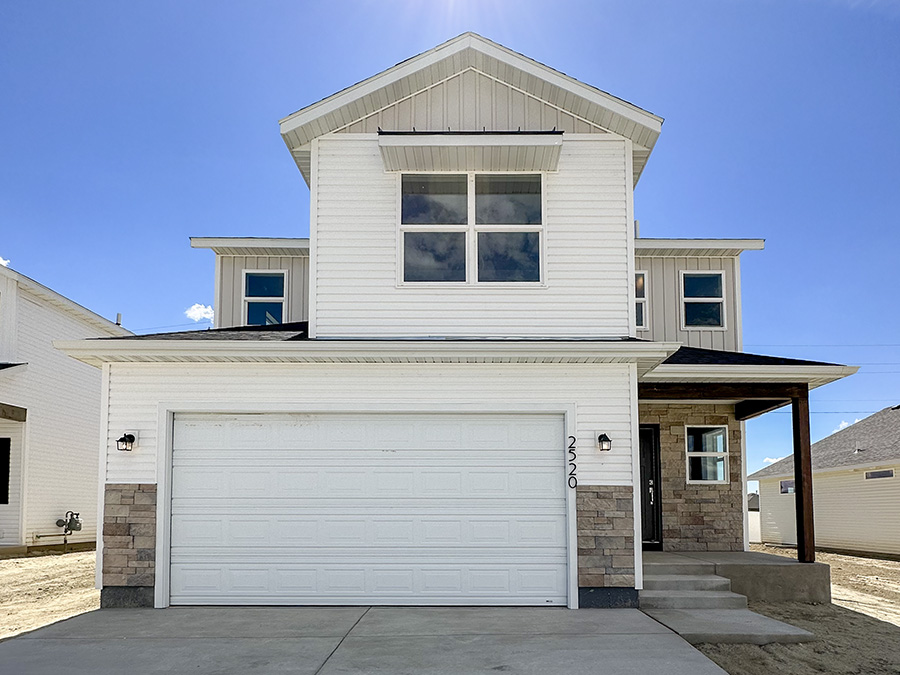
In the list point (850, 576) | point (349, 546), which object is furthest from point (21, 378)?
point (850, 576)

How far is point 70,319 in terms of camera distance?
795 inches

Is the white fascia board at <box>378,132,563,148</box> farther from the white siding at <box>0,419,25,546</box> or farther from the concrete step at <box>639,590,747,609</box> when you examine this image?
the white siding at <box>0,419,25,546</box>

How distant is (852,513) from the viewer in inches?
797

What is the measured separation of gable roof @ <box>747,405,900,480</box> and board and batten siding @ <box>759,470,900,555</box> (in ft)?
0.99

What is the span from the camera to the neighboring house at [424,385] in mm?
9148

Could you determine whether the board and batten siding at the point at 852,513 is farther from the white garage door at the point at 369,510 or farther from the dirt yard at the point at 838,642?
the white garage door at the point at 369,510

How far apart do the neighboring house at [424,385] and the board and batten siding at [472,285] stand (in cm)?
3

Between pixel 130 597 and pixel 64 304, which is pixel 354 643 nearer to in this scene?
pixel 130 597

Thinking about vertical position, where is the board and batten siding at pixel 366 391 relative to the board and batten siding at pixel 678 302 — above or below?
below

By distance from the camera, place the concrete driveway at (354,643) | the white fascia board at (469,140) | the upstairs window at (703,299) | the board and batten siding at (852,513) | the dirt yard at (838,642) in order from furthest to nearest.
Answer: the board and batten siding at (852,513) → the upstairs window at (703,299) → the white fascia board at (469,140) → the dirt yard at (838,642) → the concrete driveway at (354,643)

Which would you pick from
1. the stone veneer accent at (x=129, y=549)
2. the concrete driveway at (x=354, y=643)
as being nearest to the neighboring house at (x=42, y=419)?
the stone veneer accent at (x=129, y=549)

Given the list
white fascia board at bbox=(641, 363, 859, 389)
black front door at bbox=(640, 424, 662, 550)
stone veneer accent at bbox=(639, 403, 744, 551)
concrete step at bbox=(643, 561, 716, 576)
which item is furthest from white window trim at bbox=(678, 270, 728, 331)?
concrete step at bbox=(643, 561, 716, 576)

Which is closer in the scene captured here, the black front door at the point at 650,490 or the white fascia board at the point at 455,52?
the white fascia board at the point at 455,52

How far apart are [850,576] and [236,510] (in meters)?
10.9
